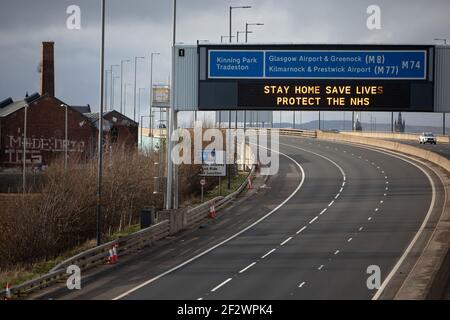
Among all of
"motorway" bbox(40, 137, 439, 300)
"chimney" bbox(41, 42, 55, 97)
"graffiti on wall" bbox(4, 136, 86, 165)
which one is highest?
"chimney" bbox(41, 42, 55, 97)

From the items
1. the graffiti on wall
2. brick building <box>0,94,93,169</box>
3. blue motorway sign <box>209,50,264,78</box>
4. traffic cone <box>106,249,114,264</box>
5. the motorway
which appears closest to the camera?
the motorway

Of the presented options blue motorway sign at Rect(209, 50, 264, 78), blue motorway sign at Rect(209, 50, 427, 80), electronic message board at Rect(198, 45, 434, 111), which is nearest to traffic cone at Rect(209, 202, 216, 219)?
electronic message board at Rect(198, 45, 434, 111)

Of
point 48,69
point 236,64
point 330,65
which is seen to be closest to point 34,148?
point 48,69

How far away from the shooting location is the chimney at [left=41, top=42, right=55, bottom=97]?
92500 millimetres

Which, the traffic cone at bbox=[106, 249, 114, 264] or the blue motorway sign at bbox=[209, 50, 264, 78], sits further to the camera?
the blue motorway sign at bbox=[209, 50, 264, 78]

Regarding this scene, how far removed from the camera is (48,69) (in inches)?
3706

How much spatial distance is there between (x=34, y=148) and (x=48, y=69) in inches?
489

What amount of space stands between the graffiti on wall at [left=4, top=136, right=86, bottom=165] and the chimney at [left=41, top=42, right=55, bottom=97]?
6.52m

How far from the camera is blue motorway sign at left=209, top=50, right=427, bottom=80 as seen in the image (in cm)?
4000

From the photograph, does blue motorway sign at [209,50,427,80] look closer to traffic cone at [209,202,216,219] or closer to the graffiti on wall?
traffic cone at [209,202,216,219]

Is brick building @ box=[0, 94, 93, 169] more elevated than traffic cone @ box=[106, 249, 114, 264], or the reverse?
brick building @ box=[0, 94, 93, 169]

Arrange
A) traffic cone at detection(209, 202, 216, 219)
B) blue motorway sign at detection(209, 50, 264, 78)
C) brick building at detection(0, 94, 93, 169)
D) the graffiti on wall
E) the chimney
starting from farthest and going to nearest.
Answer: the chimney → the graffiti on wall → brick building at detection(0, 94, 93, 169) → traffic cone at detection(209, 202, 216, 219) → blue motorway sign at detection(209, 50, 264, 78)

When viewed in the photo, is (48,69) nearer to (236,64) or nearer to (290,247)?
(236,64)
